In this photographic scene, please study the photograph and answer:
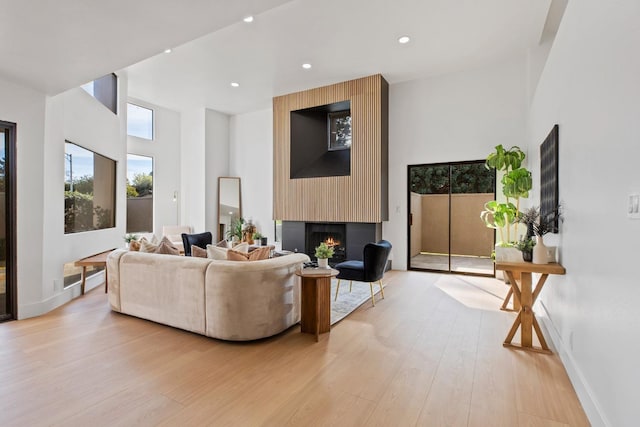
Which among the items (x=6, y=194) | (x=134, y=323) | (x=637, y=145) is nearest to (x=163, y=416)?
(x=134, y=323)

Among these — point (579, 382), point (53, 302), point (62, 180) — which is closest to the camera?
point (579, 382)

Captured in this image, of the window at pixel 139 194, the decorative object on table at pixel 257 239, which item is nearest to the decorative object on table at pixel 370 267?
the decorative object on table at pixel 257 239

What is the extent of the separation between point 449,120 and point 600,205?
458 centimetres

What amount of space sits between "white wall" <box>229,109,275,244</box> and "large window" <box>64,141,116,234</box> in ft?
10.5

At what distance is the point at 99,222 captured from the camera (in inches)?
216

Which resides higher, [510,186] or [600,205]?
[510,186]

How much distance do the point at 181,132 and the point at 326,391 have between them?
797 centimetres

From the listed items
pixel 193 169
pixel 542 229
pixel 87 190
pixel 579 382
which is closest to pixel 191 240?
pixel 87 190

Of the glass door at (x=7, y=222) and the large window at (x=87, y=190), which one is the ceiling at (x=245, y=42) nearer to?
the glass door at (x=7, y=222)

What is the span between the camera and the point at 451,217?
249 inches

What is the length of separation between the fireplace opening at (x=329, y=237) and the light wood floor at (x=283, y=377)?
126 inches

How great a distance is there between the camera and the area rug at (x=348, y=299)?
152 inches

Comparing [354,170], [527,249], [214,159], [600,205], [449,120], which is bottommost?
[527,249]

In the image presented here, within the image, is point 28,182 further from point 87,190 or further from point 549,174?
point 549,174
